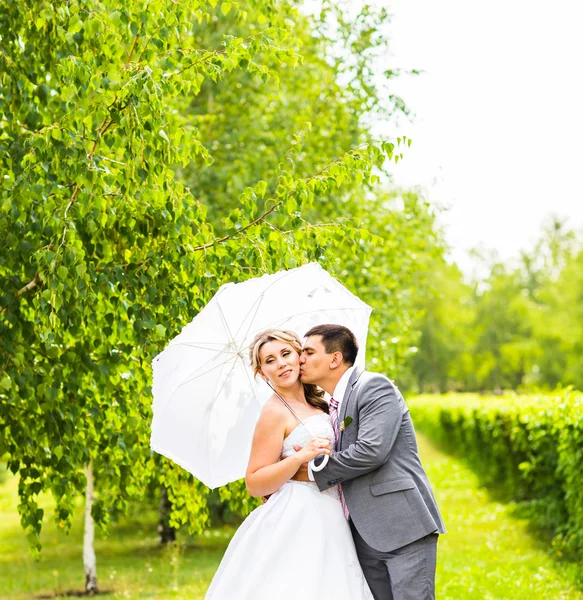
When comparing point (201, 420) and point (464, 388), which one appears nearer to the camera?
point (201, 420)

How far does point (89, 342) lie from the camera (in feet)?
17.6

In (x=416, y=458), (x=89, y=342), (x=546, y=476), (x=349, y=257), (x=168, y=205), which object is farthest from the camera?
(x=546, y=476)

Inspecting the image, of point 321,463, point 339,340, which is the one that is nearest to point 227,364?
point 339,340

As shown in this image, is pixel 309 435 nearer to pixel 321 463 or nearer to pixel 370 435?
pixel 321 463

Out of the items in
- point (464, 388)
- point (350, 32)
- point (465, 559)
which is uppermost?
point (350, 32)

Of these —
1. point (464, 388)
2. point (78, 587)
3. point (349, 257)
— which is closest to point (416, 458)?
point (349, 257)

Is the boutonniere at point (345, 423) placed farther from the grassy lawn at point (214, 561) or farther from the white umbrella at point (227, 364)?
the grassy lawn at point (214, 561)

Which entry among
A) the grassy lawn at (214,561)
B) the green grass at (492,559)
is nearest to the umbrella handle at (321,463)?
the grassy lawn at (214,561)

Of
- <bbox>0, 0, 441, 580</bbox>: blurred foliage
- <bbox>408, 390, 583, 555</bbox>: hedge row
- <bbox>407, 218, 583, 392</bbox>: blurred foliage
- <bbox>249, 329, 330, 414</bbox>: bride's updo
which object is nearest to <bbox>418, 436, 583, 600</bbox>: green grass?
<bbox>408, 390, 583, 555</bbox>: hedge row

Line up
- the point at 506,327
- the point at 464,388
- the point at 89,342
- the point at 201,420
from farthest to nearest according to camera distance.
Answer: the point at 464,388 → the point at 506,327 → the point at 89,342 → the point at 201,420

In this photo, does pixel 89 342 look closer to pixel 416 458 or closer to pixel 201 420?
pixel 201 420

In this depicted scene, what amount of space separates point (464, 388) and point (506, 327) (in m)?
13.2

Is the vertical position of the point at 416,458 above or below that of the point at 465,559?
above

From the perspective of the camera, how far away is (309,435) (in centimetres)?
419
